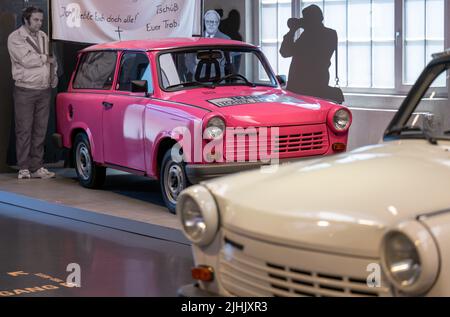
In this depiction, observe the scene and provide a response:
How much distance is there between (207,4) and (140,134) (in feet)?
17.1

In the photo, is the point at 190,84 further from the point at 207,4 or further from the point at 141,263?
the point at 207,4

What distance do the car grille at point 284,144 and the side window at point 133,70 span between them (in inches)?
53.1

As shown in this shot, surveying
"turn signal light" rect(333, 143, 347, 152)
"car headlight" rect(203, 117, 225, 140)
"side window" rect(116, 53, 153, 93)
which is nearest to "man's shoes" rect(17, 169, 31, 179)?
"side window" rect(116, 53, 153, 93)

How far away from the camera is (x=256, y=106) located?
8750mm

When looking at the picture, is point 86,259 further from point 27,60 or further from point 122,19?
point 122,19

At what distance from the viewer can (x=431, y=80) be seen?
4996 mm

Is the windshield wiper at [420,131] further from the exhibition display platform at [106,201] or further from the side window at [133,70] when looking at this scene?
the side window at [133,70]

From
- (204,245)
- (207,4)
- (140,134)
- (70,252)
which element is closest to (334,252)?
(204,245)

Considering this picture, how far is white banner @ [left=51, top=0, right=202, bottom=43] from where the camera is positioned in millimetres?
11664

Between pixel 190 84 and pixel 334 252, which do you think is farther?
pixel 190 84

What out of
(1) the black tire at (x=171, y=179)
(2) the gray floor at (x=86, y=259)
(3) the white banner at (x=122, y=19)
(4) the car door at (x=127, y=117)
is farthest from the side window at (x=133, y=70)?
(3) the white banner at (x=122, y=19)

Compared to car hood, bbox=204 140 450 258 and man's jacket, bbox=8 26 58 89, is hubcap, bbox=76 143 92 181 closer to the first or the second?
man's jacket, bbox=8 26 58 89

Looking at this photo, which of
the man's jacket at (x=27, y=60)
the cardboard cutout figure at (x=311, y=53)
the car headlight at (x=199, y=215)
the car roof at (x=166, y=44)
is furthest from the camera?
the cardboard cutout figure at (x=311, y=53)

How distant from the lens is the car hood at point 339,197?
3.56m
